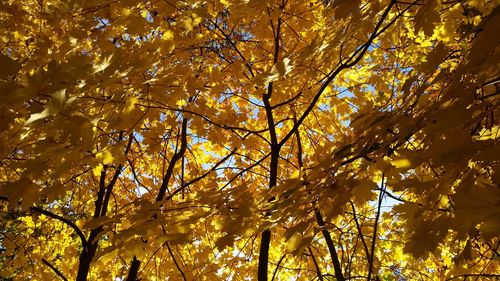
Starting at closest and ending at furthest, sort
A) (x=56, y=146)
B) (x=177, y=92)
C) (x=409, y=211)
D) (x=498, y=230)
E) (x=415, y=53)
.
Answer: (x=498, y=230) → (x=56, y=146) → (x=409, y=211) → (x=177, y=92) → (x=415, y=53)

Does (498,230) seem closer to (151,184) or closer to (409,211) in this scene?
(409,211)

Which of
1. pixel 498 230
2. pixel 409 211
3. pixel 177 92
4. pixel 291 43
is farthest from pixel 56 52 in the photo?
pixel 498 230

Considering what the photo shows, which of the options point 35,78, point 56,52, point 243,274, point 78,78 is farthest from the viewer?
point 243,274

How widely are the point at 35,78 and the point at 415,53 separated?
3.75 metres

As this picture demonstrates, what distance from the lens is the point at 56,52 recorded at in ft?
9.55

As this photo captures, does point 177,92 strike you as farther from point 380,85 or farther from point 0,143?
point 380,85

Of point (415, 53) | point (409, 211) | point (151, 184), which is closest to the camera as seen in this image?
point (409, 211)

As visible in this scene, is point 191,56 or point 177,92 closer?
point 177,92

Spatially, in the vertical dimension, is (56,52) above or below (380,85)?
below

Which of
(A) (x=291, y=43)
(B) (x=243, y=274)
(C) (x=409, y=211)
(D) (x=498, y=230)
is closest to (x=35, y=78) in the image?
(D) (x=498, y=230)

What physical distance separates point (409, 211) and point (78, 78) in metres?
1.66

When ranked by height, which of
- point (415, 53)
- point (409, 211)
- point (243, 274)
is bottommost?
point (409, 211)

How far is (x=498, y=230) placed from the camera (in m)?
0.99

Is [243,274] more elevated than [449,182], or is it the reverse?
[243,274]
